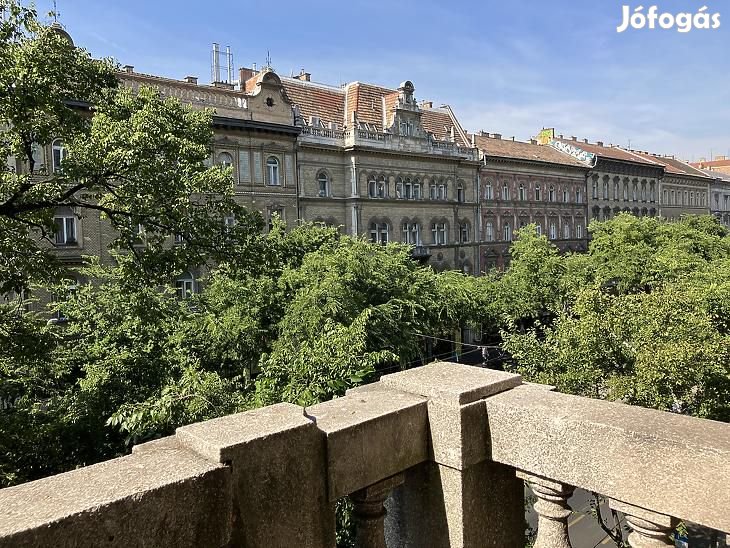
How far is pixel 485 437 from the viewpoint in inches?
122

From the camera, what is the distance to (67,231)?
2427 centimetres

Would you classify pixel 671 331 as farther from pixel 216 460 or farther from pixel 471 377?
pixel 216 460

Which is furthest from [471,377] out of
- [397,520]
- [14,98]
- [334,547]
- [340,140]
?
[340,140]

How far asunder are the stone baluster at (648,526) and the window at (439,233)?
122 feet

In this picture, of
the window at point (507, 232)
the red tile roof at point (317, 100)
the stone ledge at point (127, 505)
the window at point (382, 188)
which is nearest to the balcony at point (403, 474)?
the stone ledge at point (127, 505)

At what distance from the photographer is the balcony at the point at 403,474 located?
6.69 feet

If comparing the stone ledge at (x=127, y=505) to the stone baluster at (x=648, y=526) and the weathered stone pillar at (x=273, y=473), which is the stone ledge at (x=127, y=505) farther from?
the stone baluster at (x=648, y=526)

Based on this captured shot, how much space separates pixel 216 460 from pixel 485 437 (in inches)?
61.6

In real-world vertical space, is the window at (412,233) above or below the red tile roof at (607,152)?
below

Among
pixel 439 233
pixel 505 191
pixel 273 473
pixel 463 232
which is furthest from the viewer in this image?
pixel 505 191

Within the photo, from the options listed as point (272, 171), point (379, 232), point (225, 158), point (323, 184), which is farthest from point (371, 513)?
point (379, 232)


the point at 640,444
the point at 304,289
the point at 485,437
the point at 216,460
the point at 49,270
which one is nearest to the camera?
the point at 216,460

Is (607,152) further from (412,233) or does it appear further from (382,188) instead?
(382,188)

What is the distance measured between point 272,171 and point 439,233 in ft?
46.5
